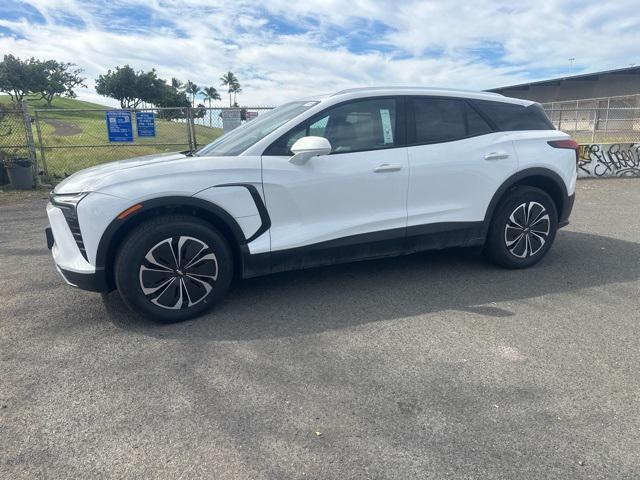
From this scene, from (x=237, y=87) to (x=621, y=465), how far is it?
379 feet

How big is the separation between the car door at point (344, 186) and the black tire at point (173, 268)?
0.49 m

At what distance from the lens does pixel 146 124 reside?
11148mm

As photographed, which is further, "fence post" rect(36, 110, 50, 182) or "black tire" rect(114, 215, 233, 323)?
"fence post" rect(36, 110, 50, 182)

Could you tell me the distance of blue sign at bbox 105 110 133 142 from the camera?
1096cm

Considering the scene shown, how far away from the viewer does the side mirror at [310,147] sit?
139 inches

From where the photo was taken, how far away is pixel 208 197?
345 cm

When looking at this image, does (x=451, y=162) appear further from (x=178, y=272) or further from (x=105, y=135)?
(x=105, y=135)


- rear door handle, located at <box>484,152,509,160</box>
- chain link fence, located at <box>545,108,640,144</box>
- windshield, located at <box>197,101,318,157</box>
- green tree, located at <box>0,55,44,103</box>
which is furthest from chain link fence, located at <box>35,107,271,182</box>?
green tree, located at <box>0,55,44,103</box>

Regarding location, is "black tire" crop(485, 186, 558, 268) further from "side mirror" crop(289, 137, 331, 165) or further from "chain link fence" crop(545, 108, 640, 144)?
"chain link fence" crop(545, 108, 640, 144)

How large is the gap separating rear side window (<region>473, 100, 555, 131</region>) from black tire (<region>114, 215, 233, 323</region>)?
292cm

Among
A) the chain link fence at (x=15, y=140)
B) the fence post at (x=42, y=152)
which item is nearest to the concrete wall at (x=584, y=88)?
the fence post at (x=42, y=152)

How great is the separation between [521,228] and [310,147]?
2.46 metres

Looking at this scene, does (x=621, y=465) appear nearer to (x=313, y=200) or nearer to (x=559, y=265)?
(x=313, y=200)

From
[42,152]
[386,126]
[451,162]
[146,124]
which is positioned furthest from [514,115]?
[42,152]
